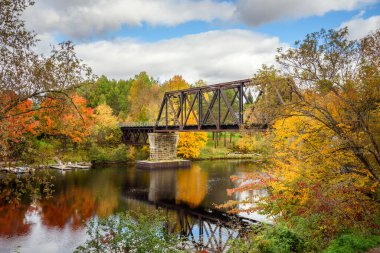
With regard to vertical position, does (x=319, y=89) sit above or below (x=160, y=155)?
above

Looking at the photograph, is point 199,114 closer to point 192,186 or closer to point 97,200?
point 192,186

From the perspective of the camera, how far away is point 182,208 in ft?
72.2

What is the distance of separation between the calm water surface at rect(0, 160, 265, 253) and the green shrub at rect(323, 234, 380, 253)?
907cm

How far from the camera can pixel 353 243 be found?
977 cm

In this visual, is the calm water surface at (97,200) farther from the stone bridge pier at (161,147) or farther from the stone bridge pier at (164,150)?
the stone bridge pier at (161,147)

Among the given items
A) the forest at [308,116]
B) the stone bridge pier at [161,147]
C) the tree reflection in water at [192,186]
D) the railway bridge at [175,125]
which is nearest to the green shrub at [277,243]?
the forest at [308,116]

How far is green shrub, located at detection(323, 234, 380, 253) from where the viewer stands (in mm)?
9422

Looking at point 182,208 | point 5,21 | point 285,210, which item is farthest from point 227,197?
point 5,21

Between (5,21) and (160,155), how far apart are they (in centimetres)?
3777

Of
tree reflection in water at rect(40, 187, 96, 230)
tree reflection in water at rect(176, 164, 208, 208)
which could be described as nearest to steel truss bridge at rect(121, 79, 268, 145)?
tree reflection in water at rect(176, 164, 208, 208)

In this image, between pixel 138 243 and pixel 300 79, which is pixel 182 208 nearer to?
pixel 138 243

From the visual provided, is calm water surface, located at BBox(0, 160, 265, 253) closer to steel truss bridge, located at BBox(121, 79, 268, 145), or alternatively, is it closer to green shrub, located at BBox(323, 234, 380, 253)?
steel truss bridge, located at BBox(121, 79, 268, 145)

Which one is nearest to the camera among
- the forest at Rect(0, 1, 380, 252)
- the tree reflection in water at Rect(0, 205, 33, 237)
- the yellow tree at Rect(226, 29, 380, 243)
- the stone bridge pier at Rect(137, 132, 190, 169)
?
the forest at Rect(0, 1, 380, 252)

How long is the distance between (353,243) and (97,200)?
711 inches
